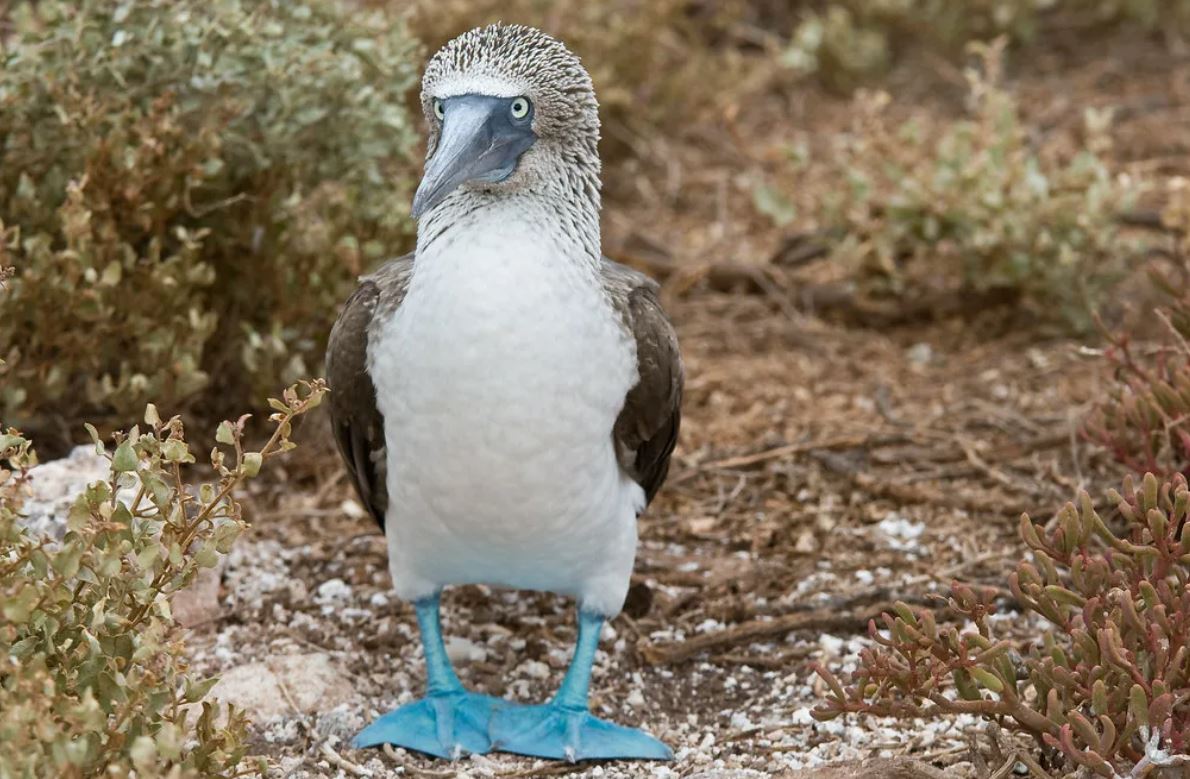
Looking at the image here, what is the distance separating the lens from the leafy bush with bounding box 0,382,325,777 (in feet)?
8.31

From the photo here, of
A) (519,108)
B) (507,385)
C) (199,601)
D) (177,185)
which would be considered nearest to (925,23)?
(177,185)

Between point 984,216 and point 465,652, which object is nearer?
point 465,652

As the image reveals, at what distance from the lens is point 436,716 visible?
3.82 metres

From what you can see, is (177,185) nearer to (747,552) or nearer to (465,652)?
(465,652)

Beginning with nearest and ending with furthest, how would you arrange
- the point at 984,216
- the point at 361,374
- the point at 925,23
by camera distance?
1. the point at 361,374
2. the point at 984,216
3. the point at 925,23

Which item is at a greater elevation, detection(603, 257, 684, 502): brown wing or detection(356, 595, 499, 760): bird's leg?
detection(603, 257, 684, 502): brown wing

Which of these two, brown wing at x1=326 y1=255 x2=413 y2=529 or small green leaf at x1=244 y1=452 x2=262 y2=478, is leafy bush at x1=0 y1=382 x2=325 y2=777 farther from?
brown wing at x1=326 y1=255 x2=413 y2=529

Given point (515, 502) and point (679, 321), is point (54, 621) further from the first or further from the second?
point (679, 321)

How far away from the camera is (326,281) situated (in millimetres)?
4961

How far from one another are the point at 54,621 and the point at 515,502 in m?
1.08

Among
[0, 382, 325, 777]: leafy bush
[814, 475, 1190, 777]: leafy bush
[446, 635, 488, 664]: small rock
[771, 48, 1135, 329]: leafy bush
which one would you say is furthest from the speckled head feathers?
[771, 48, 1135, 329]: leafy bush

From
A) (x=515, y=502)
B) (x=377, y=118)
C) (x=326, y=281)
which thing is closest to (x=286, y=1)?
(x=377, y=118)

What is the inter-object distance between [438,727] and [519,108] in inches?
55.4

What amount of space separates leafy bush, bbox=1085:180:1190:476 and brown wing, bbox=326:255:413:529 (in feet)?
6.05
